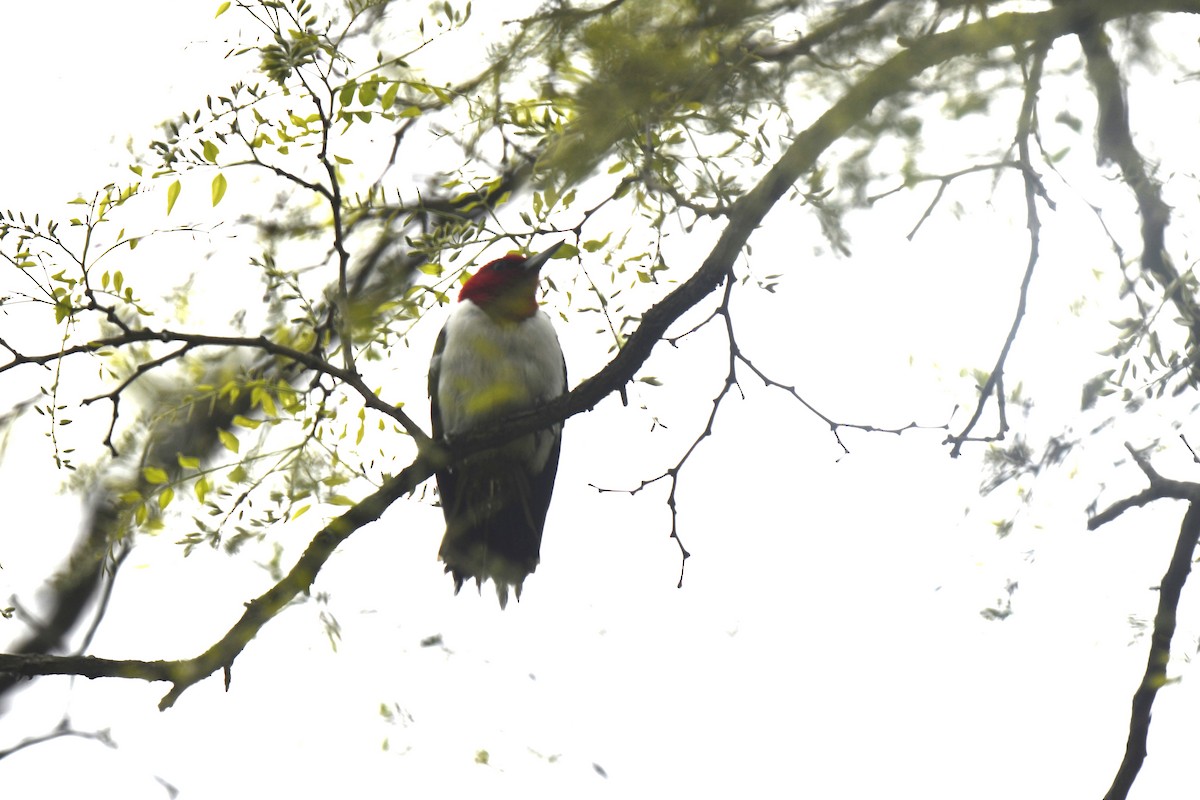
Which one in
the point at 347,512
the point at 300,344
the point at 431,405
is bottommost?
the point at 347,512

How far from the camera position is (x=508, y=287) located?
19.1 ft

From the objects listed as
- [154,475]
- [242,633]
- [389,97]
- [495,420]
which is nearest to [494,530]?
[495,420]

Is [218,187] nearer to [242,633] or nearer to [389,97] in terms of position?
[389,97]

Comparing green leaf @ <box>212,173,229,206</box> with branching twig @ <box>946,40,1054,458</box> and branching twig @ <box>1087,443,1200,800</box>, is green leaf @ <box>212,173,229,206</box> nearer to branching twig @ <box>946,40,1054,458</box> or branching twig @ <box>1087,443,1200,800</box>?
branching twig @ <box>946,40,1054,458</box>

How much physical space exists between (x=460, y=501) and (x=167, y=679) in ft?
7.00

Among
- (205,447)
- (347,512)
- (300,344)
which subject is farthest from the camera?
(205,447)

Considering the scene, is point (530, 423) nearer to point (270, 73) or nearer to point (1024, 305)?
point (270, 73)

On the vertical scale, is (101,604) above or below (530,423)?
below

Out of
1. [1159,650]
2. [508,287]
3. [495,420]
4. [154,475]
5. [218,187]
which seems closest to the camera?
[218,187]

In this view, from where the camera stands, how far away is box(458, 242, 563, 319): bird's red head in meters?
5.66

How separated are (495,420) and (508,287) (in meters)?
0.81

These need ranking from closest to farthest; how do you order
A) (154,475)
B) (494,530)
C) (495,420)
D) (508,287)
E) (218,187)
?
(218,187), (154,475), (495,420), (494,530), (508,287)

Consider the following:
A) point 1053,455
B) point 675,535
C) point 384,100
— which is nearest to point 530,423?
point 675,535

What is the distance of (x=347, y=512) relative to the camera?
12.2 feet
